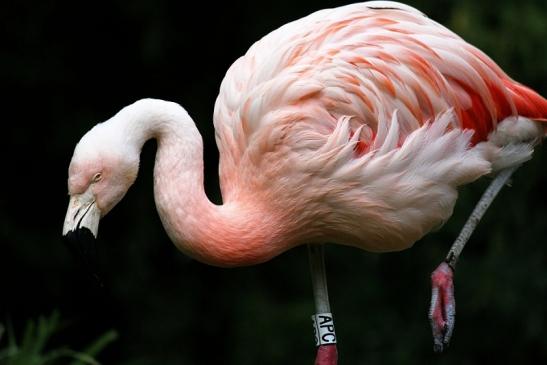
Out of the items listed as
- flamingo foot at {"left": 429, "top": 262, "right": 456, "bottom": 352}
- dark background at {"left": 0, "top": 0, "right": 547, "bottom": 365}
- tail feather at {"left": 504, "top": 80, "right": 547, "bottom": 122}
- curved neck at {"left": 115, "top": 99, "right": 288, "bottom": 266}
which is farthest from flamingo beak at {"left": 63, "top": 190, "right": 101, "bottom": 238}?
dark background at {"left": 0, "top": 0, "right": 547, "bottom": 365}

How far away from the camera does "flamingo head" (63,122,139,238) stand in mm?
3422

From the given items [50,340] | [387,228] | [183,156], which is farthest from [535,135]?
[50,340]

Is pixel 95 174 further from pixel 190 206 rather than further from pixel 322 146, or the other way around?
pixel 322 146

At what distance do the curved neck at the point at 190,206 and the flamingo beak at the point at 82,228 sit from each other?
0.22 meters

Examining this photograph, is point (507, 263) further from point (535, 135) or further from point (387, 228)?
point (387, 228)

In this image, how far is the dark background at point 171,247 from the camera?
6.65m

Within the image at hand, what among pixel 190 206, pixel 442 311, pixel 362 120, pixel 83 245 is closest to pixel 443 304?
pixel 442 311

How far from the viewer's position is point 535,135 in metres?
4.07

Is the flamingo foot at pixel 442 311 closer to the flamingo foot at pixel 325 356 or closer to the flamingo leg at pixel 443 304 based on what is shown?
the flamingo leg at pixel 443 304

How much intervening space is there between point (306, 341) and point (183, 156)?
131 inches

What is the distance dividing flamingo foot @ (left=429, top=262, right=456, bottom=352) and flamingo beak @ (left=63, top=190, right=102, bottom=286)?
120cm

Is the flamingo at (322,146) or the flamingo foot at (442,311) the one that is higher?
the flamingo at (322,146)

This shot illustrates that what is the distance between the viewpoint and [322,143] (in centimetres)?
354

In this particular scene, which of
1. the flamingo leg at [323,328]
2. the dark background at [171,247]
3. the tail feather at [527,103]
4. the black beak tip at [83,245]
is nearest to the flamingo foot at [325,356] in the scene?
the flamingo leg at [323,328]
